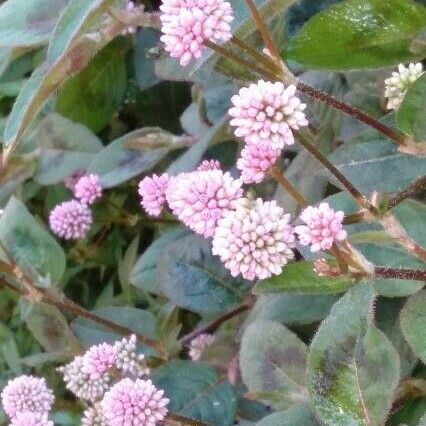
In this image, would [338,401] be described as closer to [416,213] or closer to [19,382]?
[416,213]

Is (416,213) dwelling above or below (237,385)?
above

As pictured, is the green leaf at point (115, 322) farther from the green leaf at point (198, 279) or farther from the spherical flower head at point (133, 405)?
the spherical flower head at point (133, 405)

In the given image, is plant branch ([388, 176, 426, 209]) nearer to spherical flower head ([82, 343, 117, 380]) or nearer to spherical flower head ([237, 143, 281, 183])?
spherical flower head ([237, 143, 281, 183])

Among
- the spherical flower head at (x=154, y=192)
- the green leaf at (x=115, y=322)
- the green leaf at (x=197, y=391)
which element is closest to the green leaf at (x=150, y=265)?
the green leaf at (x=115, y=322)

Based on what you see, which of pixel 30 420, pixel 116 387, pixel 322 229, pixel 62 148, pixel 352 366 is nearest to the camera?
pixel 322 229

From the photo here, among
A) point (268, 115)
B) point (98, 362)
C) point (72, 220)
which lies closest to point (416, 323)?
point (268, 115)

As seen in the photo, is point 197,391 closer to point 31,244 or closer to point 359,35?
point 31,244

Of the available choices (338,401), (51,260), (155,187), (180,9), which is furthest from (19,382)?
(180,9)
